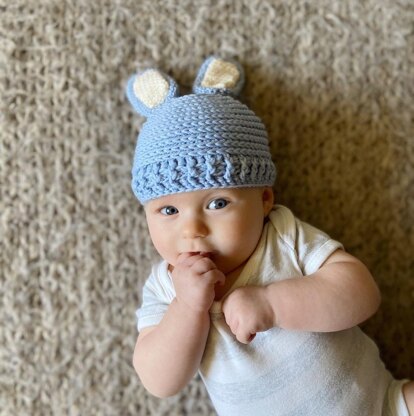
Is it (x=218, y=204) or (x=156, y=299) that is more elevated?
(x=218, y=204)

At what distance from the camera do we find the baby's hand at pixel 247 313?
877mm

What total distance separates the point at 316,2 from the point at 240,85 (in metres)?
0.23

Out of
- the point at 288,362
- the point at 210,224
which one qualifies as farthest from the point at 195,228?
the point at 288,362

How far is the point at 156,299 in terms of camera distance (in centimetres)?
101

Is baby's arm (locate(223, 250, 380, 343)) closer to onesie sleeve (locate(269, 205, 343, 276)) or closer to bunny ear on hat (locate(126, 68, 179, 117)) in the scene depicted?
onesie sleeve (locate(269, 205, 343, 276))

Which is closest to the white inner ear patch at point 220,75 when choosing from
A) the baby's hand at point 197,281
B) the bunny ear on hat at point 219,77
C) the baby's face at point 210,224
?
the bunny ear on hat at point 219,77

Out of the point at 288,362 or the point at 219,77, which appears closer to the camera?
the point at 288,362

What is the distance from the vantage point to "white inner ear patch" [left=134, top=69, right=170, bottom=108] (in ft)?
3.40

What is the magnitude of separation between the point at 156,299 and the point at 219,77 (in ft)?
1.36

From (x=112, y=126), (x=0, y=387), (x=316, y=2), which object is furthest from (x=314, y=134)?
(x=0, y=387)

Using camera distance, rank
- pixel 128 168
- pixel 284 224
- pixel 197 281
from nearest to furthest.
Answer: pixel 197 281, pixel 284 224, pixel 128 168

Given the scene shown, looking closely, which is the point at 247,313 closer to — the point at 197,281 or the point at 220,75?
the point at 197,281

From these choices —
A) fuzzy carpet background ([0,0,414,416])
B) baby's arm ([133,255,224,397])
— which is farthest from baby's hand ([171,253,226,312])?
fuzzy carpet background ([0,0,414,416])

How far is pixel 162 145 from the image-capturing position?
92cm
